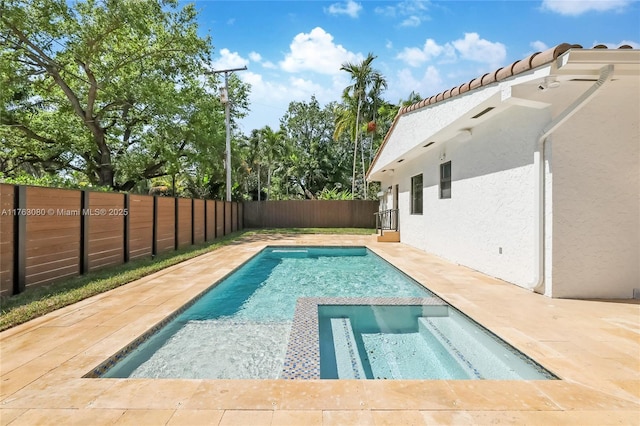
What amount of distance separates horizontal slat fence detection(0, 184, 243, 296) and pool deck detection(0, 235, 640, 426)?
1829 millimetres

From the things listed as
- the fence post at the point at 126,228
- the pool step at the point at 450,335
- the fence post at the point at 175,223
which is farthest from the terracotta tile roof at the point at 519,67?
the fence post at the point at 175,223

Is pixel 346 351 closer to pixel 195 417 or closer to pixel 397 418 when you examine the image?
pixel 397 418

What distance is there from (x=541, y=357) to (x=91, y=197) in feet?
25.8

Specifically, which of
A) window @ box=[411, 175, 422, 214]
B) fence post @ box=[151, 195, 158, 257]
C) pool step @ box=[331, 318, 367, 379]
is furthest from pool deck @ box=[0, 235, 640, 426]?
window @ box=[411, 175, 422, 214]

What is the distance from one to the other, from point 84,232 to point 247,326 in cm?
444

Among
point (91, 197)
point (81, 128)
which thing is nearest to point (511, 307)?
point (91, 197)

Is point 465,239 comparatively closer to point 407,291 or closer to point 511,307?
point 407,291

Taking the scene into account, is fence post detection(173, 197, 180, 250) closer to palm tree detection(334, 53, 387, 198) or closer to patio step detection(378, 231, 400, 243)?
patio step detection(378, 231, 400, 243)

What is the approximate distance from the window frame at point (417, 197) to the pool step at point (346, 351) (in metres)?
7.05

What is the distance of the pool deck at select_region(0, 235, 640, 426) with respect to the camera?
6.65 ft

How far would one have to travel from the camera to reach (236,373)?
9.34 ft

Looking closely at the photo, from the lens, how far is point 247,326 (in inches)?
162

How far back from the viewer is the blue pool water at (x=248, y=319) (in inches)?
116

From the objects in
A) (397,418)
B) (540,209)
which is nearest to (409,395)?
(397,418)
